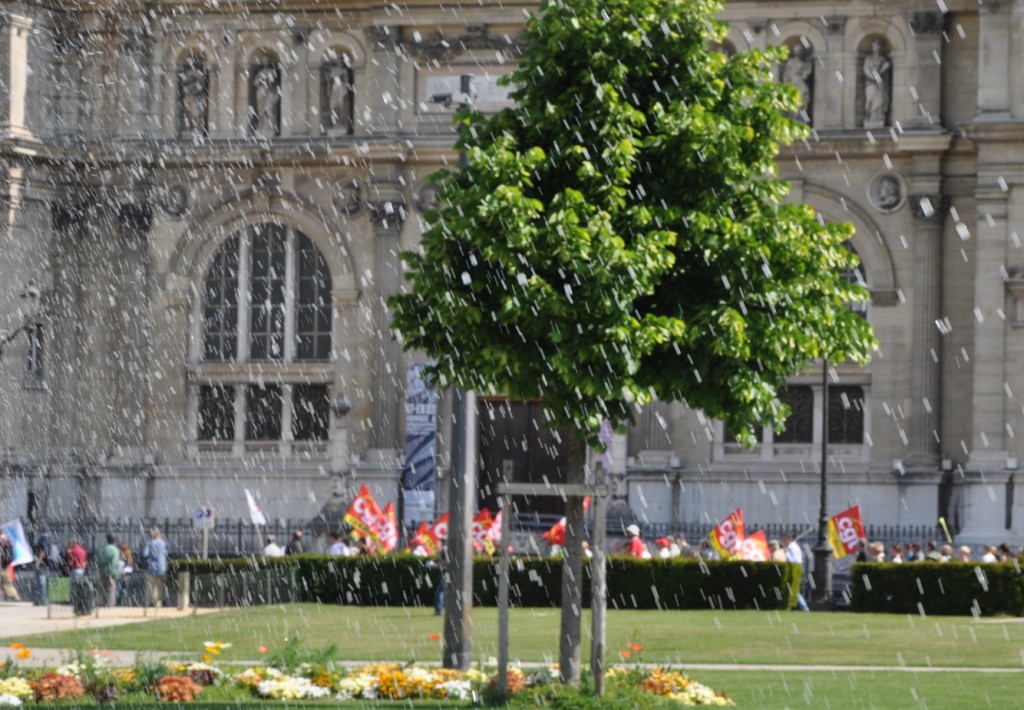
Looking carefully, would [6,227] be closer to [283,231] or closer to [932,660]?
[283,231]

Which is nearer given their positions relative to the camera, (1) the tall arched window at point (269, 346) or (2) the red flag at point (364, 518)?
(2) the red flag at point (364, 518)

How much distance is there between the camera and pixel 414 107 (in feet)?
200

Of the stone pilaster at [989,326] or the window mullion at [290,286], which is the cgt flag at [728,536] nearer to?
the stone pilaster at [989,326]

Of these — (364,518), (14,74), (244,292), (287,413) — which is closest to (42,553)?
(287,413)

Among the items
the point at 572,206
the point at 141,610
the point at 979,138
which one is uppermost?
the point at 979,138

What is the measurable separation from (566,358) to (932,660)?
9260mm

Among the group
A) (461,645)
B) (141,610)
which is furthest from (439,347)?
(141,610)

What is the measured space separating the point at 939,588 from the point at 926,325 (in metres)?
18.7

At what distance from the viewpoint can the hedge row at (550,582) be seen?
132ft

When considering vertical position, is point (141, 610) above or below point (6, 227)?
below

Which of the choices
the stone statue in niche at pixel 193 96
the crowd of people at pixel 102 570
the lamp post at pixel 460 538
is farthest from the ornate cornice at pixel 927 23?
the lamp post at pixel 460 538

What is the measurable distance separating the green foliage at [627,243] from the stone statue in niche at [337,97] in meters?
38.3

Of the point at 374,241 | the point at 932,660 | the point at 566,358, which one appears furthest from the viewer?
the point at 374,241

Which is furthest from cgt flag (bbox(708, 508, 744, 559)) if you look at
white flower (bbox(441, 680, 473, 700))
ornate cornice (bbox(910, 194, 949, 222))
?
white flower (bbox(441, 680, 473, 700))
